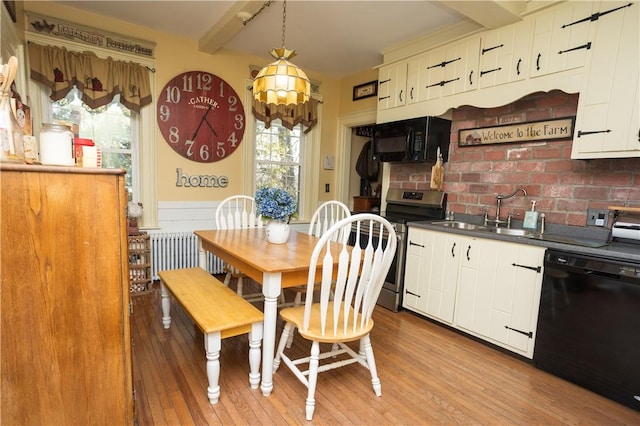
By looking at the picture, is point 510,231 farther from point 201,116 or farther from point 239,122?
point 201,116

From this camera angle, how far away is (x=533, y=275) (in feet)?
7.07

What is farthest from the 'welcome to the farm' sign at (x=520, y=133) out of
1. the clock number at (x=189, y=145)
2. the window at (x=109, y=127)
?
the window at (x=109, y=127)

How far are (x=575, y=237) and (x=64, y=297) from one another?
2956 mm

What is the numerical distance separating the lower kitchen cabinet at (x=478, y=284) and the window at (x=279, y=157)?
205cm

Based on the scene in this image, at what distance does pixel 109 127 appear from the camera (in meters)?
3.27

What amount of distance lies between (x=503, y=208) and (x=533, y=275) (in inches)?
32.2

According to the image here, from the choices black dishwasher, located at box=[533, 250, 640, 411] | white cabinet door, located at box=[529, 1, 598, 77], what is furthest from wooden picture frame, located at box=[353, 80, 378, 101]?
black dishwasher, located at box=[533, 250, 640, 411]

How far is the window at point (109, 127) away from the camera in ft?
10.0

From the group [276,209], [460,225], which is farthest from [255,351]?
[460,225]

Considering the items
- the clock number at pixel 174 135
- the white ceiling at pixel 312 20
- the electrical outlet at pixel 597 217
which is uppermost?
the white ceiling at pixel 312 20

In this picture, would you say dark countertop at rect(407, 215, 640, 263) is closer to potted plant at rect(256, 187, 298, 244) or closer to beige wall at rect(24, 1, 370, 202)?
potted plant at rect(256, 187, 298, 244)

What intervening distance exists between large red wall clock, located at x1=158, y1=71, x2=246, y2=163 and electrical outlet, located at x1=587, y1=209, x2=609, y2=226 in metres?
3.40

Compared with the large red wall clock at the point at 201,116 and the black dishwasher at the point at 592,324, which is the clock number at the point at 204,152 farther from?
the black dishwasher at the point at 592,324

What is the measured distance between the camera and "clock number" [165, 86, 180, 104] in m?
3.41
